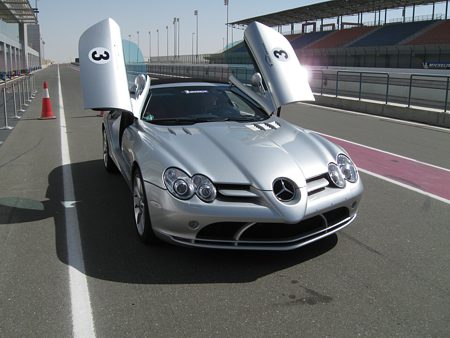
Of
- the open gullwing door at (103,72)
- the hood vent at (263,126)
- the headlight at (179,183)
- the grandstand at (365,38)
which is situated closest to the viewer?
the headlight at (179,183)

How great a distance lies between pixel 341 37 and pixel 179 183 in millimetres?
62239

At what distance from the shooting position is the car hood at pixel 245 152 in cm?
380

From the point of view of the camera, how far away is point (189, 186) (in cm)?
370

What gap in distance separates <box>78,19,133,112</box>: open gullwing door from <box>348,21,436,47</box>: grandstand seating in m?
50.9

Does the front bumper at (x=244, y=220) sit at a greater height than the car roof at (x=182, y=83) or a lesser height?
lesser

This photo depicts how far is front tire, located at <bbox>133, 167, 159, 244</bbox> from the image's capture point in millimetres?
4103

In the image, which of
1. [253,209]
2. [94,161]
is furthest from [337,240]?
[94,161]

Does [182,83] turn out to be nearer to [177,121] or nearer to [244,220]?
[177,121]

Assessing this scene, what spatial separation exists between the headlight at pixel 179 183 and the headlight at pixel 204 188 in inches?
1.5

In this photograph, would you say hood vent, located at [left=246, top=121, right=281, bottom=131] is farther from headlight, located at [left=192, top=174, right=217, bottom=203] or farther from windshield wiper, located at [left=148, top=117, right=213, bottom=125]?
headlight, located at [left=192, top=174, right=217, bottom=203]

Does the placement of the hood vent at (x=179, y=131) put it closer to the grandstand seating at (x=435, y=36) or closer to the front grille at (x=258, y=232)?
the front grille at (x=258, y=232)

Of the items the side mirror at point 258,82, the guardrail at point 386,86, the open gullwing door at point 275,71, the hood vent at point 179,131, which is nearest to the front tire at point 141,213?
the hood vent at point 179,131

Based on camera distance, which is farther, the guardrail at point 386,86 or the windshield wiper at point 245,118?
the guardrail at point 386,86

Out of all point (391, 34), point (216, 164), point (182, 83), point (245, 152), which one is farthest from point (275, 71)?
point (391, 34)
